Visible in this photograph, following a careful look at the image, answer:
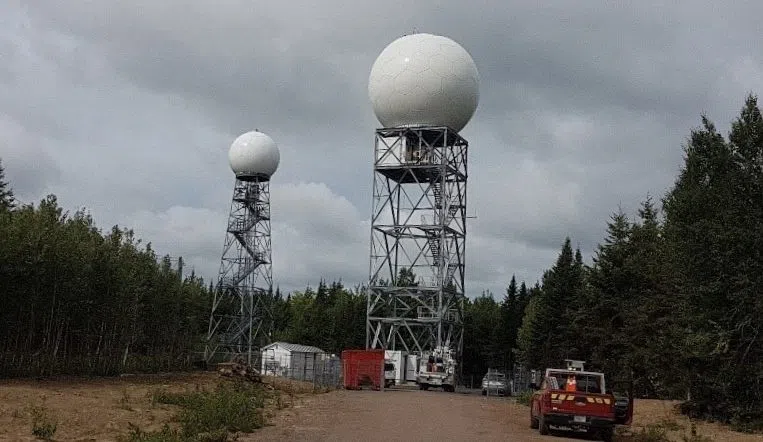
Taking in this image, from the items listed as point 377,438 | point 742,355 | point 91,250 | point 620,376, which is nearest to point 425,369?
point 620,376

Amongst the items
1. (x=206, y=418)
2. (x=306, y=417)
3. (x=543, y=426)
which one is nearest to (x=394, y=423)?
(x=306, y=417)

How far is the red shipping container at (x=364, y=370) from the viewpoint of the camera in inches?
1647

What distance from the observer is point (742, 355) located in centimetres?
2248

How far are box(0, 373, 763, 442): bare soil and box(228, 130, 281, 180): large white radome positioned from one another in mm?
33775

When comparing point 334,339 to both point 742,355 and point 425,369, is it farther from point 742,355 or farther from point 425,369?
point 742,355

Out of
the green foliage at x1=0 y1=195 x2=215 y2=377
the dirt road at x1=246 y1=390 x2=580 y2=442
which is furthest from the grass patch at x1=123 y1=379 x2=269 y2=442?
the green foliage at x1=0 y1=195 x2=215 y2=377

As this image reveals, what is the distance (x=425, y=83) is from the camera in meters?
45.8

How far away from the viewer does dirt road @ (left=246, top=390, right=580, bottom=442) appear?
17328 millimetres

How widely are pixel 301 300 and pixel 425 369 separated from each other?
6504 centimetres

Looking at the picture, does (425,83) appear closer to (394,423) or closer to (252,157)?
(252,157)

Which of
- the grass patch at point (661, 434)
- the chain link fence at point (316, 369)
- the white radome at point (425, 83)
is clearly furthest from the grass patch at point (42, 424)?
the white radome at point (425, 83)

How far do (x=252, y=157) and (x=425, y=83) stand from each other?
2083 cm

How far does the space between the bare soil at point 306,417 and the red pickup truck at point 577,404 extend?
0.51 metres

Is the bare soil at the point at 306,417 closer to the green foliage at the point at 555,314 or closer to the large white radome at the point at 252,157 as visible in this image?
the green foliage at the point at 555,314
